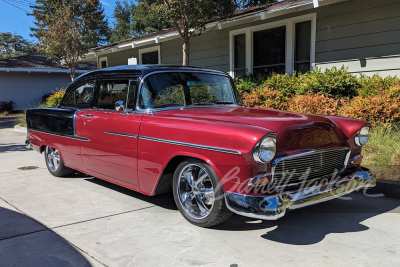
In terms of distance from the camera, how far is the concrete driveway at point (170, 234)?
2.87 metres

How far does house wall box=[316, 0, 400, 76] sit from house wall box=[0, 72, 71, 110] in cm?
2263

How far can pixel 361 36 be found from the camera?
838 centimetres

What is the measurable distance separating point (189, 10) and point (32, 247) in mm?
6861

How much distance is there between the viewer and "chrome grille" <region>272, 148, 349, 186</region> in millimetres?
3094

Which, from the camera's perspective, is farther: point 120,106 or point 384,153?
point 384,153

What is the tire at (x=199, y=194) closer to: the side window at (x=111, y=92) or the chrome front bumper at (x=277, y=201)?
the chrome front bumper at (x=277, y=201)

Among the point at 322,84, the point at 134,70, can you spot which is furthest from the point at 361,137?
the point at 322,84

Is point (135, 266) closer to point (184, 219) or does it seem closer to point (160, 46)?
point (184, 219)

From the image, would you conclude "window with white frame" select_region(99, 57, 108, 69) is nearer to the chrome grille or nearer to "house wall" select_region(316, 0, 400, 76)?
"house wall" select_region(316, 0, 400, 76)

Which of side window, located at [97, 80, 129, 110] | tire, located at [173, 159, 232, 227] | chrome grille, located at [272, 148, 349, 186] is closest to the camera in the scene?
chrome grille, located at [272, 148, 349, 186]

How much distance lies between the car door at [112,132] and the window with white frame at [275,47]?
6.64 metres

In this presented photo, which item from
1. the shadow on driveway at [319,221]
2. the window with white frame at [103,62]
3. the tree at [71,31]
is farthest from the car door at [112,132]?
the window with white frame at [103,62]

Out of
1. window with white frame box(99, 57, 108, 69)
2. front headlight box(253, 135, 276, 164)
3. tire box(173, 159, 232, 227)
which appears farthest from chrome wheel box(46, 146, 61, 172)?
window with white frame box(99, 57, 108, 69)

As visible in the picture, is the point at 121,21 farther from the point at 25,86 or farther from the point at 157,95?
the point at 157,95
